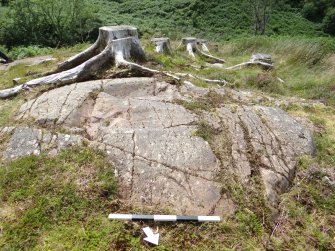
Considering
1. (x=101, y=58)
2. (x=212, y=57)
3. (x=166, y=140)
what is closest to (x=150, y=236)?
(x=166, y=140)

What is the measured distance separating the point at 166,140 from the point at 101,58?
9.46 feet

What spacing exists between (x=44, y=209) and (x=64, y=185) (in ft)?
1.13

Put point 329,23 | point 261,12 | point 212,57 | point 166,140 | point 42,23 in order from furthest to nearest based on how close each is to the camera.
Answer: point 329,23, point 261,12, point 42,23, point 212,57, point 166,140

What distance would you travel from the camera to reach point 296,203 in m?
4.15

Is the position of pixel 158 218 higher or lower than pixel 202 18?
higher

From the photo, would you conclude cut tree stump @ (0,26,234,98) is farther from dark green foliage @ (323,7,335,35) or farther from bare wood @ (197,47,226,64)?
dark green foliage @ (323,7,335,35)

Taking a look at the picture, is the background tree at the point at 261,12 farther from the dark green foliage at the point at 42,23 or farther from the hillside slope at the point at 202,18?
the dark green foliage at the point at 42,23

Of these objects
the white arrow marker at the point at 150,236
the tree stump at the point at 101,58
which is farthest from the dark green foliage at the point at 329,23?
the white arrow marker at the point at 150,236

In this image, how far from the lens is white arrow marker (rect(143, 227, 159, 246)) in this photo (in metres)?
3.34

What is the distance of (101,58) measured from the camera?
658cm

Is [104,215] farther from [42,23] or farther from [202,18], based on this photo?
[202,18]

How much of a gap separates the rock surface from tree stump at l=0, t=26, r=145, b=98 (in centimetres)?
51

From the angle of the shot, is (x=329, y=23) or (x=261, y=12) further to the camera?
(x=329, y=23)

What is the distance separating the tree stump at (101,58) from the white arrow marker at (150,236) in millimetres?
3682
